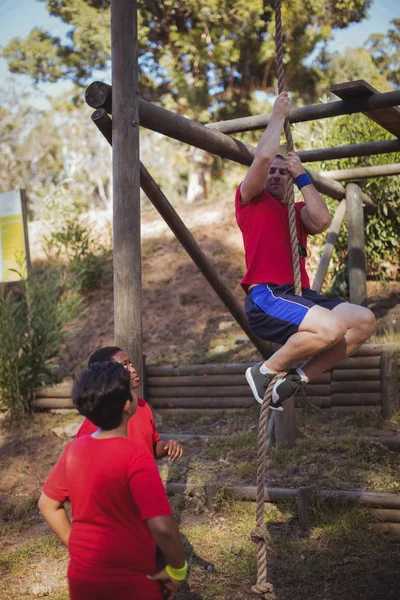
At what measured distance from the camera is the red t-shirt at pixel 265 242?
3666mm

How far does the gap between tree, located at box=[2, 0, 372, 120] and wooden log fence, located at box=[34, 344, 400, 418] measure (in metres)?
12.2

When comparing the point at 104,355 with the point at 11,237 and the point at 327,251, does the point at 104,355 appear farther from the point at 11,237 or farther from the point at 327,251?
the point at 11,237

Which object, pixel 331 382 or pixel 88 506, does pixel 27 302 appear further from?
pixel 88 506

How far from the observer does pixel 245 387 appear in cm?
688

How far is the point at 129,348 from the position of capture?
11.6 feet

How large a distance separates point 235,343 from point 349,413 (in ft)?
7.73

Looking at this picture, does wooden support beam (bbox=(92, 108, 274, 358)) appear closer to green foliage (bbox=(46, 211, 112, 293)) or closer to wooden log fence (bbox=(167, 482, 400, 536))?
wooden log fence (bbox=(167, 482, 400, 536))

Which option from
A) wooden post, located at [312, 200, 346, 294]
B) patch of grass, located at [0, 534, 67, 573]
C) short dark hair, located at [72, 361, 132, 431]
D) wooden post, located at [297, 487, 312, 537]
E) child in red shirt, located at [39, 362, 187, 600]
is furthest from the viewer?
wooden post, located at [312, 200, 346, 294]

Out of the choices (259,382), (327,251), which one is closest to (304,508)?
(259,382)

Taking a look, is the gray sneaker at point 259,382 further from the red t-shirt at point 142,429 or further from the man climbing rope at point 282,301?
the red t-shirt at point 142,429

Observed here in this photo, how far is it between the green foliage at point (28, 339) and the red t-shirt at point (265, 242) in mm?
3954

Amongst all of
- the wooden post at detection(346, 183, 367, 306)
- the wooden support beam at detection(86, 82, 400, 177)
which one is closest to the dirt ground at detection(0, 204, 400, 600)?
the wooden post at detection(346, 183, 367, 306)

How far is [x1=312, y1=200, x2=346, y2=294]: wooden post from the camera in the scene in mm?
6615

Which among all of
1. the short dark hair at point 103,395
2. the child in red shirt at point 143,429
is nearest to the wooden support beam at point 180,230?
the child in red shirt at point 143,429
